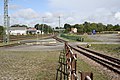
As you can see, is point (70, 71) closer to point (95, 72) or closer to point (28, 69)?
point (95, 72)

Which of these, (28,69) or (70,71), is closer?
(70,71)

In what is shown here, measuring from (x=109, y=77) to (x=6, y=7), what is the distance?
4738 centimetres

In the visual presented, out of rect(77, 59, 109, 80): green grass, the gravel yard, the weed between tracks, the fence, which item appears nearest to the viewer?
the fence

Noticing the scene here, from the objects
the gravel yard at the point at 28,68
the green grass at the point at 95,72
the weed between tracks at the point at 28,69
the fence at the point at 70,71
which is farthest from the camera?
the green grass at the point at 95,72

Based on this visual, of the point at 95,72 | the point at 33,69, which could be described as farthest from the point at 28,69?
the point at 95,72

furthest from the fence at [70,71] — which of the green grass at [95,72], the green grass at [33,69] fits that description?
the green grass at [95,72]

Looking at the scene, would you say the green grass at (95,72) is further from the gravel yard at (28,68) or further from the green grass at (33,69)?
the gravel yard at (28,68)

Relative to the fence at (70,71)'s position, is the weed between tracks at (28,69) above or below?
below

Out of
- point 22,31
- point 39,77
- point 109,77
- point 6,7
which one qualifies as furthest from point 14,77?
point 22,31

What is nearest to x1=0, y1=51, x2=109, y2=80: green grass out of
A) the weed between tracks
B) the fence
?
the weed between tracks

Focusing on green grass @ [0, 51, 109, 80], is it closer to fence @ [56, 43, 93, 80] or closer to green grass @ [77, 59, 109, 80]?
green grass @ [77, 59, 109, 80]

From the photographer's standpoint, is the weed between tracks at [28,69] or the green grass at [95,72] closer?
the weed between tracks at [28,69]

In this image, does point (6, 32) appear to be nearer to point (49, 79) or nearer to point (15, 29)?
point (49, 79)

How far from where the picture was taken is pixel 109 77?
40.9ft
